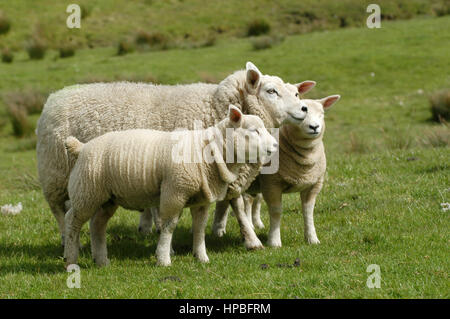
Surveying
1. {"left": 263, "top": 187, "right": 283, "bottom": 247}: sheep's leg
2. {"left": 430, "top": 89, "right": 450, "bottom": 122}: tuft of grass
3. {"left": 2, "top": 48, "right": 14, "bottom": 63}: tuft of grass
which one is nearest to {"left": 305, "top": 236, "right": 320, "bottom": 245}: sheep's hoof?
{"left": 263, "top": 187, "right": 283, "bottom": 247}: sheep's leg

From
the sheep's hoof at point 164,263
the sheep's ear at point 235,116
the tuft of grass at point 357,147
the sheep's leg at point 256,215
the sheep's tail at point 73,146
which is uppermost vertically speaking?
the sheep's ear at point 235,116

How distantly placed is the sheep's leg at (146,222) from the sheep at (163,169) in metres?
1.89

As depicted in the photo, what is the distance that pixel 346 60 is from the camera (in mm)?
20469

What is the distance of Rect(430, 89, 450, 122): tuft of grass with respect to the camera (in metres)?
15.3

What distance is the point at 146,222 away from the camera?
27.0 ft

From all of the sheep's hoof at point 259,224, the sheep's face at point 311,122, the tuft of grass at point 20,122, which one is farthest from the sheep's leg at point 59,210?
the tuft of grass at point 20,122

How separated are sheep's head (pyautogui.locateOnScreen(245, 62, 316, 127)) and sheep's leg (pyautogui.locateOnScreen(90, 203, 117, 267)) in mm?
1790

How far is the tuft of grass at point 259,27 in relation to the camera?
2488 cm

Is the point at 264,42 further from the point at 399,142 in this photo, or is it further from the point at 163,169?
the point at 163,169

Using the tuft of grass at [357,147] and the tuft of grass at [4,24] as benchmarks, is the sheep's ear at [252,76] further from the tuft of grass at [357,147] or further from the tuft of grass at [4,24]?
the tuft of grass at [4,24]

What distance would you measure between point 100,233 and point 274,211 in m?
1.77

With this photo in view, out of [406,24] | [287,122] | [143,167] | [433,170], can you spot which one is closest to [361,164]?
[433,170]

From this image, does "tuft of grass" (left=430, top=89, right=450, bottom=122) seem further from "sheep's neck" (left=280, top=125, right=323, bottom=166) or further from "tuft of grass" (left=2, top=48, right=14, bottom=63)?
"tuft of grass" (left=2, top=48, right=14, bottom=63)
